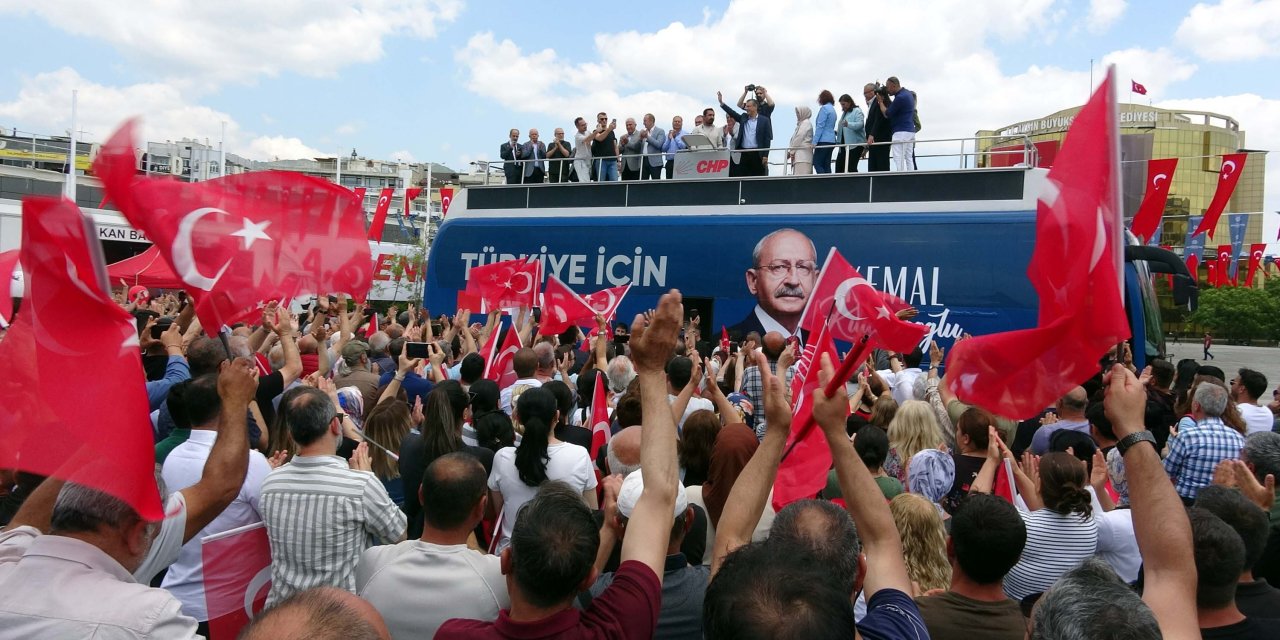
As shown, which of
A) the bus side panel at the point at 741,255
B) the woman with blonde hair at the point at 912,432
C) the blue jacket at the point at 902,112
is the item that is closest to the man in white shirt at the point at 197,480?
the woman with blonde hair at the point at 912,432

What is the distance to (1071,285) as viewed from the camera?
3146mm

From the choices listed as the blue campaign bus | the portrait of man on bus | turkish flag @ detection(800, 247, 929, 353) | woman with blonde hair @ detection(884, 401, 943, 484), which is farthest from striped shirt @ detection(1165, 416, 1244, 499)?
the portrait of man on bus

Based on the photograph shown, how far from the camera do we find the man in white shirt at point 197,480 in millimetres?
3406

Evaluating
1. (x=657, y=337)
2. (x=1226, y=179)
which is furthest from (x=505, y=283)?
(x=1226, y=179)

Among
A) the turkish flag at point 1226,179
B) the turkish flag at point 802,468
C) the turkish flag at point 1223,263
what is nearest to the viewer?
the turkish flag at point 802,468

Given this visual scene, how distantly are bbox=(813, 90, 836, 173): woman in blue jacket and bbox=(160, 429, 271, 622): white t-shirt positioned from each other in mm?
12163

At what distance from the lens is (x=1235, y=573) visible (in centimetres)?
271

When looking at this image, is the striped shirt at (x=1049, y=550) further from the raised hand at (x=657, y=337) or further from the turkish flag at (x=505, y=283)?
the turkish flag at (x=505, y=283)

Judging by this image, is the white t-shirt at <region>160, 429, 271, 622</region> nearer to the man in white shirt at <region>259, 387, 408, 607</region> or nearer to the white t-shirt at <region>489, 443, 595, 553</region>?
the man in white shirt at <region>259, 387, 408, 607</region>

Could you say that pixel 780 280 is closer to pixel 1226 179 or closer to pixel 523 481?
pixel 523 481

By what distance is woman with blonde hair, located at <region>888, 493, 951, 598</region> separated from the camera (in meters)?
3.40

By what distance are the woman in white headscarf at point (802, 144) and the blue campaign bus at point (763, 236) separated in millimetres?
447

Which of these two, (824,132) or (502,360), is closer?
(502,360)

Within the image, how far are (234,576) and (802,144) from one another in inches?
517
